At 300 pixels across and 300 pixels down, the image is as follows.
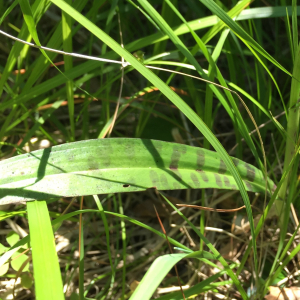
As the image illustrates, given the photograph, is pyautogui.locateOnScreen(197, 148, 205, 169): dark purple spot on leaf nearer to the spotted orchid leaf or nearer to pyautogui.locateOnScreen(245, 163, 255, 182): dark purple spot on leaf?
the spotted orchid leaf

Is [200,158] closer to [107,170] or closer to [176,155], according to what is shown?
[176,155]

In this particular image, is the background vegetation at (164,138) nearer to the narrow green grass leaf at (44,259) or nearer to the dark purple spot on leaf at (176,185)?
the narrow green grass leaf at (44,259)

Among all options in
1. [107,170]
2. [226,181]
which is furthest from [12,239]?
[226,181]

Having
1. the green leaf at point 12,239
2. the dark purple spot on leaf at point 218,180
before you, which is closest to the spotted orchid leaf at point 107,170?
the dark purple spot on leaf at point 218,180

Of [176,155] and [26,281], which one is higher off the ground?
[176,155]

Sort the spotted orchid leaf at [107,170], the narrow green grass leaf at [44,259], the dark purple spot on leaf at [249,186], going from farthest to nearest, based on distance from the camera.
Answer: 1. the dark purple spot on leaf at [249,186]
2. the spotted orchid leaf at [107,170]
3. the narrow green grass leaf at [44,259]
